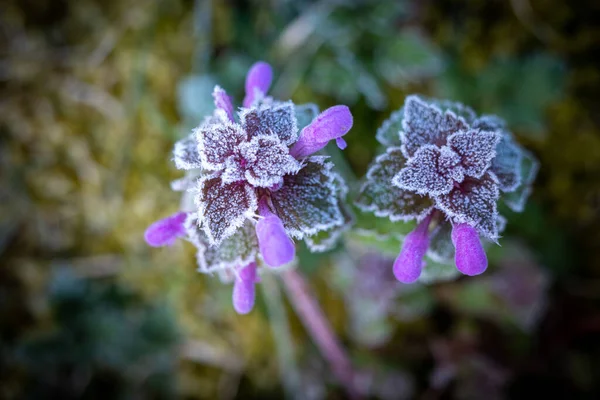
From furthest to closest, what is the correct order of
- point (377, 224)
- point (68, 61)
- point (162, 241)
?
1. point (68, 61)
2. point (377, 224)
3. point (162, 241)

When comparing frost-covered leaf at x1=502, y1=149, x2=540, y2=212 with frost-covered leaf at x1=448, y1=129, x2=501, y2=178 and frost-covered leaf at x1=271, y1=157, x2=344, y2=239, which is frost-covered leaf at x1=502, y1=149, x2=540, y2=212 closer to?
frost-covered leaf at x1=448, y1=129, x2=501, y2=178

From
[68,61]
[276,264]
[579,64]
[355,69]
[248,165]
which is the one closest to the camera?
[276,264]

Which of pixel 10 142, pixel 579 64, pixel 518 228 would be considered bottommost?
pixel 518 228

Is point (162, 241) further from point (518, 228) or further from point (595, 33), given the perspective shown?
point (595, 33)

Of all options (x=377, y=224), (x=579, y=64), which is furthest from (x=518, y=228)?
(x=377, y=224)

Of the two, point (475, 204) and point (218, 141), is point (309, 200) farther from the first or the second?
point (475, 204)

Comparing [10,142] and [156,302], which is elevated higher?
[10,142]

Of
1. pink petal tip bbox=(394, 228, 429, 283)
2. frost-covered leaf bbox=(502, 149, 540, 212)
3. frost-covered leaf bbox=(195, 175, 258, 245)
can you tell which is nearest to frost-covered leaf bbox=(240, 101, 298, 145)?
frost-covered leaf bbox=(195, 175, 258, 245)
